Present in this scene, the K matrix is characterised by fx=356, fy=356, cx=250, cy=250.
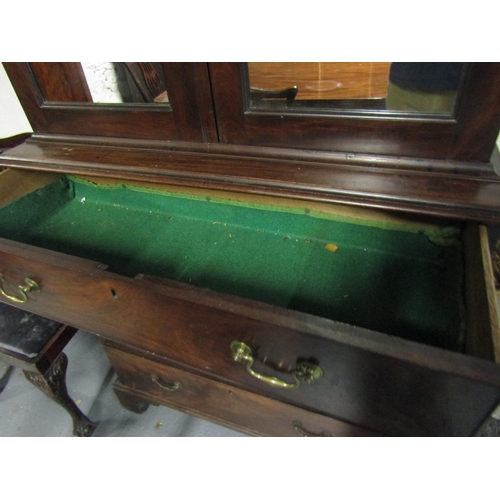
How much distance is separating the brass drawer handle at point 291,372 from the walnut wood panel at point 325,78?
0.44 m

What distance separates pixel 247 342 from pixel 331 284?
0.23 m

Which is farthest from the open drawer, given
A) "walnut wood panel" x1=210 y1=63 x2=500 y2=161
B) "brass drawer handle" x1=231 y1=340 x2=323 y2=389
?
"walnut wood panel" x1=210 y1=63 x2=500 y2=161

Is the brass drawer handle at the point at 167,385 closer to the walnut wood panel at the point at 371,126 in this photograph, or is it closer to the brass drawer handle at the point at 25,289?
the brass drawer handle at the point at 25,289

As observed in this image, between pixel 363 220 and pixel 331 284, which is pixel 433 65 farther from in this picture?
pixel 331 284

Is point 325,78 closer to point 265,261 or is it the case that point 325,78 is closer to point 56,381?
point 265,261

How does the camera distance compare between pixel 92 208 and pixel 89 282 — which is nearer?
pixel 89 282

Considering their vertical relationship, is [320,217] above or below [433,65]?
below

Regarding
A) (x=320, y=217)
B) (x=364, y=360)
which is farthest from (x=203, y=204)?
(x=364, y=360)

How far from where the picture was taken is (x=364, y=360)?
382 millimetres

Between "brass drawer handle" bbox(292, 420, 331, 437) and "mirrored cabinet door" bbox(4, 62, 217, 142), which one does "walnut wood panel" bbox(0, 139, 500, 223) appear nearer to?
"mirrored cabinet door" bbox(4, 62, 217, 142)

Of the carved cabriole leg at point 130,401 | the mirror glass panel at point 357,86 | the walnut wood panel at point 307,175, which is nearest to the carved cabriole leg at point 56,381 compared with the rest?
the carved cabriole leg at point 130,401

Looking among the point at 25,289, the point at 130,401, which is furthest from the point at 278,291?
the point at 130,401

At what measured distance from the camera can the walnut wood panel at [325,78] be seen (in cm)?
58
